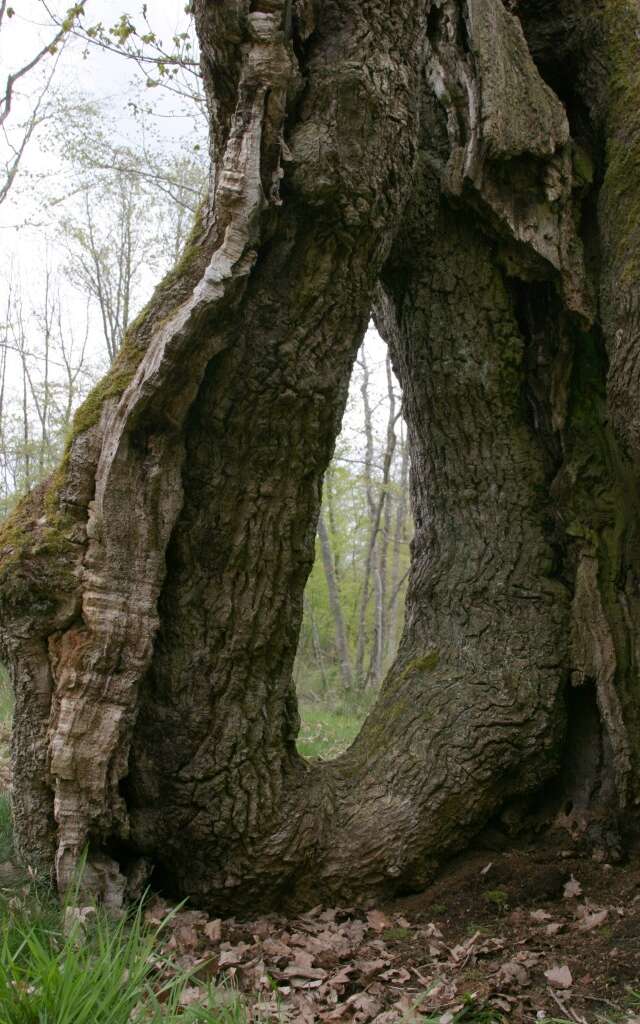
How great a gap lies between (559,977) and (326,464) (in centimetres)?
210

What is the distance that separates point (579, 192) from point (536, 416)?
44.1 inches

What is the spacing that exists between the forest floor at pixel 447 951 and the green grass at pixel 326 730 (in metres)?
2.13

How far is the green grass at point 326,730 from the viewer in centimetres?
653

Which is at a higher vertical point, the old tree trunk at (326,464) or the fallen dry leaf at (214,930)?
the old tree trunk at (326,464)

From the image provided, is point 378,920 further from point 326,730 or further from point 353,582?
point 353,582

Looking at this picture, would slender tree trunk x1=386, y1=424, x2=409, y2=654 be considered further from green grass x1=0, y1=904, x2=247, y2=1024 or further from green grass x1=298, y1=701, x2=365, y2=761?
green grass x1=0, y1=904, x2=247, y2=1024

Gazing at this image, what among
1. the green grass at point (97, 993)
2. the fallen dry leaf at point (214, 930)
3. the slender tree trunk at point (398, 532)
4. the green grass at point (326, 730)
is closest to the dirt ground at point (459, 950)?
the fallen dry leaf at point (214, 930)

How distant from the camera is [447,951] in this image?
2994 millimetres

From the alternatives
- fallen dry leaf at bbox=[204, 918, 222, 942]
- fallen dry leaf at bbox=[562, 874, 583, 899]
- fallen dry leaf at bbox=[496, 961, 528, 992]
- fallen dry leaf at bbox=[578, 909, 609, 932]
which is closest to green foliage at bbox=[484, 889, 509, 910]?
fallen dry leaf at bbox=[562, 874, 583, 899]

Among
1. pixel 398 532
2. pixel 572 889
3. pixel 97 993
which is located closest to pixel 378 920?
pixel 572 889

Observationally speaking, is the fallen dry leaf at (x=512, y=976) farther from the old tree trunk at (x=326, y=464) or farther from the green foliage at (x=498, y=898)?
the old tree trunk at (x=326, y=464)

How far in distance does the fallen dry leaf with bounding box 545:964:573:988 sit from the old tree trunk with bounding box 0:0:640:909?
0.85m

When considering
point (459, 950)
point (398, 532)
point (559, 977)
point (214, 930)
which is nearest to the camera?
point (559, 977)

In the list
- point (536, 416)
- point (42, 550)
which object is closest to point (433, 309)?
point (536, 416)
